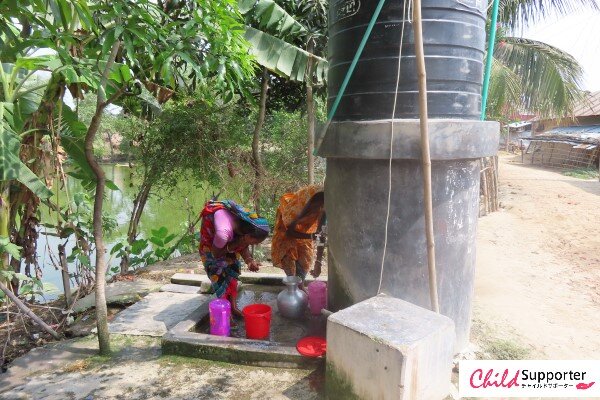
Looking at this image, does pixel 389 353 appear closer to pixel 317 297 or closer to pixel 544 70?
pixel 317 297

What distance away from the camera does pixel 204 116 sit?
20.7 feet

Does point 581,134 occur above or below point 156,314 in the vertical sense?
above

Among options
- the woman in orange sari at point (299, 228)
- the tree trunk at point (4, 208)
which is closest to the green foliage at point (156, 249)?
the tree trunk at point (4, 208)

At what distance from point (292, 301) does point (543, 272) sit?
455 centimetres

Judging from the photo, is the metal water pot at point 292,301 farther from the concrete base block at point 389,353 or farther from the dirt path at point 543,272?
the dirt path at point 543,272

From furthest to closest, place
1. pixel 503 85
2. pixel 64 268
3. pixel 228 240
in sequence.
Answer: pixel 503 85
pixel 64 268
pixel 228 240

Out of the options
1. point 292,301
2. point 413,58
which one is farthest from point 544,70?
point 292,301

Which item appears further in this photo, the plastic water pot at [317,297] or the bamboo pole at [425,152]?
the plastic water pot at [317,297]

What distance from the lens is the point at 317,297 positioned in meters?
3.85

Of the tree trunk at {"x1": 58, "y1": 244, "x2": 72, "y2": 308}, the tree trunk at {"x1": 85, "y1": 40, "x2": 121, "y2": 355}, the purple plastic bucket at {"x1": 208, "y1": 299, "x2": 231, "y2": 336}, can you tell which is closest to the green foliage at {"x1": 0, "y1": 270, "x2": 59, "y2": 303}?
the tree trunk at {"x1": 58, "y1": 244, "x2": 72, "y2": 308}

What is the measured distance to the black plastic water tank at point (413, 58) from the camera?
2.78m

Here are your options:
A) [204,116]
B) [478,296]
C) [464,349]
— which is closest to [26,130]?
[204,116]

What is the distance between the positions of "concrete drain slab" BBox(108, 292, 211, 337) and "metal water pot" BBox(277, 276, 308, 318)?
0.78 meters

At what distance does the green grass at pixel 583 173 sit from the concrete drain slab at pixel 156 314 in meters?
17.5
